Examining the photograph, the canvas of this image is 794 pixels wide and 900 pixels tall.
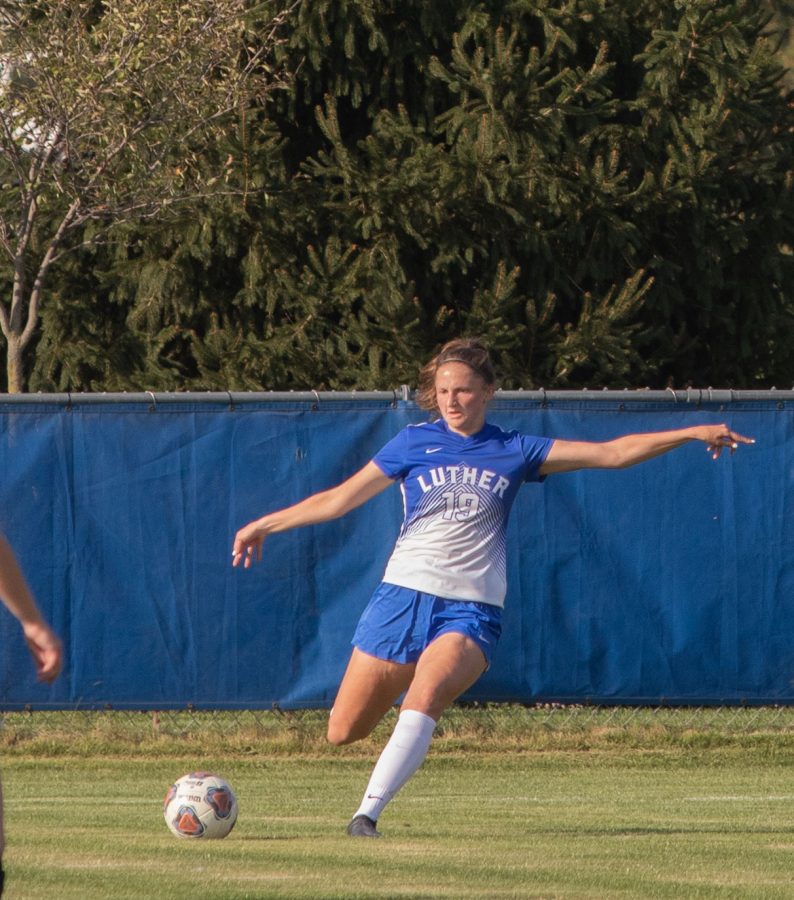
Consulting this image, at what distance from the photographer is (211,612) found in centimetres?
1020

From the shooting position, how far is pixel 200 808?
6770 millimetres

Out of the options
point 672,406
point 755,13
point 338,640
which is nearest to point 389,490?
point 338,640

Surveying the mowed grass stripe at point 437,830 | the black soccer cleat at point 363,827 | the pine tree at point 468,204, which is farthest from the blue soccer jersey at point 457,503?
the pine tree at point 468,204

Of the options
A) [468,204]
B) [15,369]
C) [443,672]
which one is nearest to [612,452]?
[443,672]

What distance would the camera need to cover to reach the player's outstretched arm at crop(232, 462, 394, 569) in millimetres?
6883

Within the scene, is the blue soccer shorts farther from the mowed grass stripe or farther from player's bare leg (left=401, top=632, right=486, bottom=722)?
the mowed grass stripe

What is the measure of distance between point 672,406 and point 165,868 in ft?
17.1

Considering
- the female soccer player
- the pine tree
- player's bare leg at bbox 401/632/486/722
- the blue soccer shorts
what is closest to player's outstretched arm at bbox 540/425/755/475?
the female soccer player

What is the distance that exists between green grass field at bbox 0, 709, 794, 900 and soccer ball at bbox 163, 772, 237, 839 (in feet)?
0.28

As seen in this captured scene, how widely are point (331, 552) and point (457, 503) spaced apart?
347 centimetres

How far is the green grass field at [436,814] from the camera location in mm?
5776

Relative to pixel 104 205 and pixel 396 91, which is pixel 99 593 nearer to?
pixel 104 205

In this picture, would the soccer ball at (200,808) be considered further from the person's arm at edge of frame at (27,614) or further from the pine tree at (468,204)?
the pine tree at (468,204)

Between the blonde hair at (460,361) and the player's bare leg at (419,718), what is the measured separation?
1.08 meters
